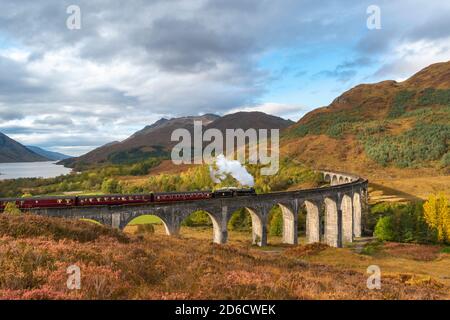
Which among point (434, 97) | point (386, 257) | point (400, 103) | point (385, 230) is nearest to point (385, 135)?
point (434, 97)

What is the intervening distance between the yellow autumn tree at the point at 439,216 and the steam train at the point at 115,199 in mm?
29877

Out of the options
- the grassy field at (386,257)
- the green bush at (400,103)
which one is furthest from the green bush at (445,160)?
the green bush at (400,103)

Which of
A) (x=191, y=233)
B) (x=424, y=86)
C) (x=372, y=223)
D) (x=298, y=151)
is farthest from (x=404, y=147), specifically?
(x=424, y=86)

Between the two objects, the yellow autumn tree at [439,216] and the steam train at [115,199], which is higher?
the steam train at [115,199]

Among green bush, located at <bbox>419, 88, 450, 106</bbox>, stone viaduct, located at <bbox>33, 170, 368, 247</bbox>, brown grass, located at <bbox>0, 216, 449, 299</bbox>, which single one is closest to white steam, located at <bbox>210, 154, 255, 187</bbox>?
stone viaduct, located at <bbox>33, 170, 368, 247</bbox>

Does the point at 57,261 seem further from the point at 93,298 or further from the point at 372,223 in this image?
the point at 372,223

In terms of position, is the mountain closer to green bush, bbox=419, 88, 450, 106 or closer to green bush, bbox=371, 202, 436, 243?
green bush, bbox=419, 88, 450, 106

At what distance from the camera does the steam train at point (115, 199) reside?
2764 cm

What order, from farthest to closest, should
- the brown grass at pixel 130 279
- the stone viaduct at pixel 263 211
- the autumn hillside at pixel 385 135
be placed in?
the autumn hillside at pixel 385 135 < the stone viaduct at pixel 263 211 < the brown grass at pixel 130 279

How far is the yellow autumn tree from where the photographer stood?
50.9 meters

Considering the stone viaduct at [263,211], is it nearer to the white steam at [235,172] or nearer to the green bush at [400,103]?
the white steam at [235,172]

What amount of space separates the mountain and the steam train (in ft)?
260

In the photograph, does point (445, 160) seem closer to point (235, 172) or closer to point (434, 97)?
point (235, 172)

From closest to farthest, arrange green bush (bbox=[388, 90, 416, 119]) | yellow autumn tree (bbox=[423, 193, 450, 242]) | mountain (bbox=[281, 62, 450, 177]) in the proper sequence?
yellow autumn tree (bbox=[423, 193, 450, 242]), mountain (bbox=[281, 62, 450, 177]), green bush (bbox=[388, 90, 416, 119])
